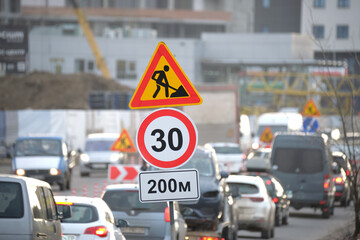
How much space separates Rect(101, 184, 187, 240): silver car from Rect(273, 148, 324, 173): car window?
44.8 ft

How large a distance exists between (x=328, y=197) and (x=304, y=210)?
18.2ft

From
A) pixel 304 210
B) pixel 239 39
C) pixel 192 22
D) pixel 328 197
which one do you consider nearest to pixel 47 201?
pixel 328 197

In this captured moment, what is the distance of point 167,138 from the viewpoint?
902cm

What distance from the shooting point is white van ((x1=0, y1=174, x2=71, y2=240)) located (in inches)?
395

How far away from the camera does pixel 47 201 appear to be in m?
11.3

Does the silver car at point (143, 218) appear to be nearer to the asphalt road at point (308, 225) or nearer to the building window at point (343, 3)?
the asphalt road at point (308, 225)

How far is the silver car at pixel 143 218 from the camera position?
15377 millimetres

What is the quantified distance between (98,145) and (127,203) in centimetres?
2868

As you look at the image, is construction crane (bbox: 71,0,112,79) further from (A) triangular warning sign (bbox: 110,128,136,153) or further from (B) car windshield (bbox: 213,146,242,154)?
(A) triangular warning sign (bbox: 110,128,136,153)

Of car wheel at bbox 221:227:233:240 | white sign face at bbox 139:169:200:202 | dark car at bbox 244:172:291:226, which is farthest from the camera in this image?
dark car at bbox 244:172:291:226

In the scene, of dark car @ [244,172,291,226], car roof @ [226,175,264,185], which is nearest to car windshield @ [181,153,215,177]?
car roof @ [226,175,264,185]

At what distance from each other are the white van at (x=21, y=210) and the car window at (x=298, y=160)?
19.1m

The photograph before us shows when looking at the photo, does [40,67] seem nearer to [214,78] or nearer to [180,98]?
[214,78]

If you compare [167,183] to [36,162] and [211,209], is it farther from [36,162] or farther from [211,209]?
[36,162]
